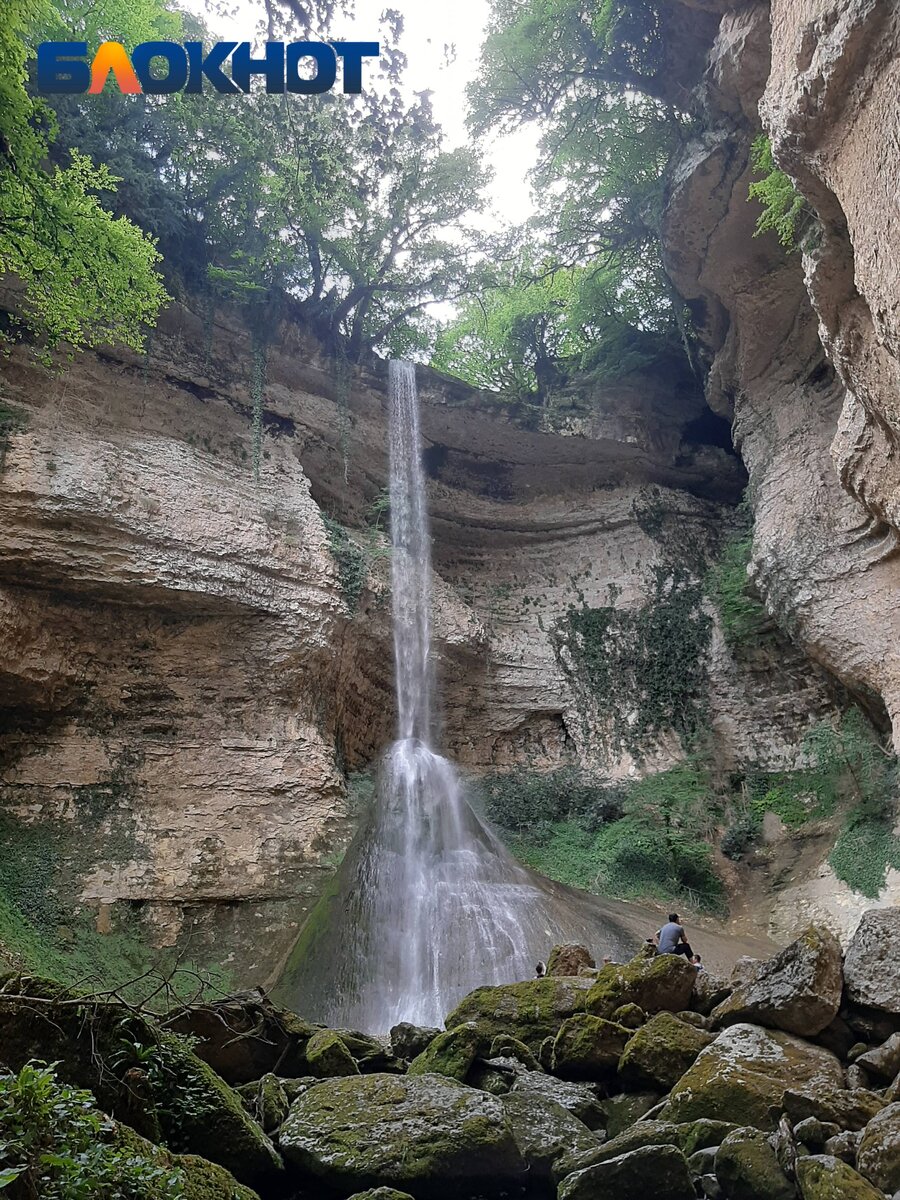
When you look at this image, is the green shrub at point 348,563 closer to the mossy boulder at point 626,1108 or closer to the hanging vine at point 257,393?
the hanging vine at point 257,393

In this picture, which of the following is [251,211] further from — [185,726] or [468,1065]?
[468,1065]

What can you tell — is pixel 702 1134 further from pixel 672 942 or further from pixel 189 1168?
pixel 672 942

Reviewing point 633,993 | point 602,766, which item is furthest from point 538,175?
point 633,993

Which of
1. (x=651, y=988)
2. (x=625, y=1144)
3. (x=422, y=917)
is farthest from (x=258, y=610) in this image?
(x=625, y=1144)

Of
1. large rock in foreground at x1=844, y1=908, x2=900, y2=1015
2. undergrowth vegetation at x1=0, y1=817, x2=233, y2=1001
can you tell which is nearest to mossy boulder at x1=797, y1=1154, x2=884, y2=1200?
large rock in foreground at x1=844, y1=908, x2=900, y2=1015

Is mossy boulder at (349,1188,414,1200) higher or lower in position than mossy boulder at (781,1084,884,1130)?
lower

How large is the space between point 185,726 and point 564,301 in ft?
48.3

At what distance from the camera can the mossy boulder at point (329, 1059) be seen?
5576 mm

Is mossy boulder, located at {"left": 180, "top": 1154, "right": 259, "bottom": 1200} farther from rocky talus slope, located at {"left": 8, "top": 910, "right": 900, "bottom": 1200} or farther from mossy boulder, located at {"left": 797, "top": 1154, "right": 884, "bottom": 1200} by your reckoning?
mossy boulder, located at {"left": 797, "top": 1154, "right": 884, "bottom": 1200}

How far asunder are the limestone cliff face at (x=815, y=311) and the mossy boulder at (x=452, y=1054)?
655 cm

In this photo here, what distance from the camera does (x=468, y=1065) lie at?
5.51m

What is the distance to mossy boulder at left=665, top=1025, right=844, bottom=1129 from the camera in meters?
4.53

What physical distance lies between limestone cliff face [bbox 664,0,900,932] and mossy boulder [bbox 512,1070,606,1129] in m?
6.36

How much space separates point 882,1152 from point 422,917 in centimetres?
859
